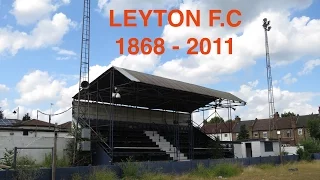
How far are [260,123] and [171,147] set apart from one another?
55672mm

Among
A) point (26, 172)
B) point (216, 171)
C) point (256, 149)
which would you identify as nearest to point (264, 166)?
point (216, 171)

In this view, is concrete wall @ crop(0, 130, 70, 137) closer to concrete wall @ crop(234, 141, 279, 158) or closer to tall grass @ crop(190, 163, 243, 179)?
tall grass @ crop(190, 163, 243, 179)

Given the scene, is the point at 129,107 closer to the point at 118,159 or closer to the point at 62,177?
the point at 118,159

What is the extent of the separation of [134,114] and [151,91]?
4.60m

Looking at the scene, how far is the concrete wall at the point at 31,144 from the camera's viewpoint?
870 inches

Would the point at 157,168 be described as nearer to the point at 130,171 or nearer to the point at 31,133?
the point at 130,171

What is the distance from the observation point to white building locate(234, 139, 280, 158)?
39.0 meters

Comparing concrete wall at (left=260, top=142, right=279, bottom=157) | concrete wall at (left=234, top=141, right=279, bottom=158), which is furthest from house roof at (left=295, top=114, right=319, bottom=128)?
concrete wall at (left=234, top=141, right=279, bottom=158)

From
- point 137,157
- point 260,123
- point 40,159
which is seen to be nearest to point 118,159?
point 137,157

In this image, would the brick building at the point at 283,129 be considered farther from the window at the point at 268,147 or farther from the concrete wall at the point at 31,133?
the concrete wall at the point at 31,133

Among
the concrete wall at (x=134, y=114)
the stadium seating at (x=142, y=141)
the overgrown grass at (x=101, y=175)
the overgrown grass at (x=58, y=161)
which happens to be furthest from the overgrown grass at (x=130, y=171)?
the concrete wall at (x=134, y=114)

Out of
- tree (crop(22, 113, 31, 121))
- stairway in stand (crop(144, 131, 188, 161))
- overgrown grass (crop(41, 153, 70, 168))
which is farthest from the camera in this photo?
tree (crop(22, 113, 31, 121))

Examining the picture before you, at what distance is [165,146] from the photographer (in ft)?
106

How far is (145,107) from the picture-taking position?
35375 millimetres
